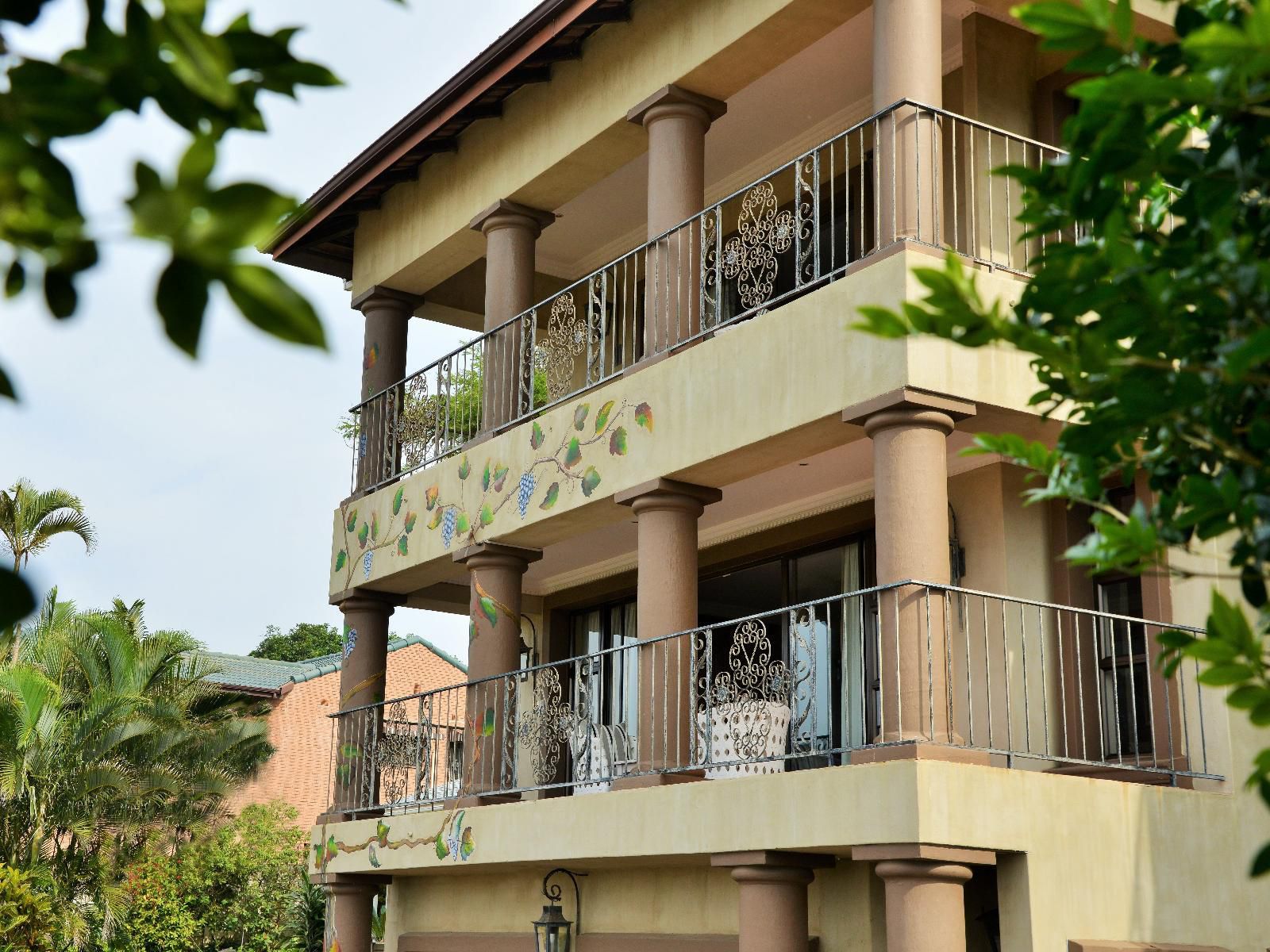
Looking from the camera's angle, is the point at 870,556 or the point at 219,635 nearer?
the point at 870,556

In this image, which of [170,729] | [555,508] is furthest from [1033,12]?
[170,729]

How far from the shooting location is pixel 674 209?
37.2 feet

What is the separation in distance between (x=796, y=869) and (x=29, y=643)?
62.8 feet

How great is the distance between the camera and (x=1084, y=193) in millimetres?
2730

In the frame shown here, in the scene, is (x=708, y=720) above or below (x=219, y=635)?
below

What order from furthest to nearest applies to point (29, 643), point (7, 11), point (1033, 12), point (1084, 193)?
point (29, 643), point (1084, 193), point (1033, 12), point (7, 11)

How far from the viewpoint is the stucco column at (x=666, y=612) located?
1064 cm

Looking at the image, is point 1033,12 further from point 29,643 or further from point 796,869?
point 29,643

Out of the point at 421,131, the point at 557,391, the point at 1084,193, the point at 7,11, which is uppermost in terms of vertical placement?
the point at 421,131

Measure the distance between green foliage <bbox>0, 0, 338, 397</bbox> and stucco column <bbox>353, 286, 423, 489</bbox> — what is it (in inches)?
519

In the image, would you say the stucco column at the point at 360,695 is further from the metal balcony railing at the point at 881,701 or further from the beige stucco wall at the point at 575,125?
the beige stucco wall at the point at 575,125

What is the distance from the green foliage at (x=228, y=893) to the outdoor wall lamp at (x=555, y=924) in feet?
45.6

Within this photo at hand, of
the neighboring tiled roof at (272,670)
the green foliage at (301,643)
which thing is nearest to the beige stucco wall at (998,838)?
→ the neighboring tiled roof at (272,670)

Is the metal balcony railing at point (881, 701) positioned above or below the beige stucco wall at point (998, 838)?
above
